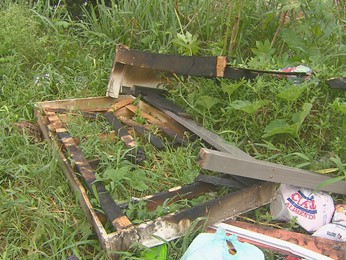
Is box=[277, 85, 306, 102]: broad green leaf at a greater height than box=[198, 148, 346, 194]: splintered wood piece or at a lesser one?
greater

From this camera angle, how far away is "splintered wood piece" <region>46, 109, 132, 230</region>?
2104mm

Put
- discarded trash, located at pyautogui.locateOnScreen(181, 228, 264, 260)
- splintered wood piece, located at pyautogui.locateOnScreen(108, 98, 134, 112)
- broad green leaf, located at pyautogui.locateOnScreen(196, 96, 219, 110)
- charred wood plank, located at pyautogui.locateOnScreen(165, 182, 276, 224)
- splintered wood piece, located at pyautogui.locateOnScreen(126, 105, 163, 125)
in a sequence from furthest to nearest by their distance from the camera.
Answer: splintered wood piece, located at pyautogui.locateOnScreen(108, 98, 134, 112)
splintered wood piece, located at pyautogui.locateOnScreen(126, 105, 163, 125)
broad green leaf, located at pyautogui.locateOnScreen(196, 96, 219, 110)
charred wood plank, located at pyautogui.locateOnScreen(165, 182, 276, 224)
discarded trash, located at pyautogui.locateOnScreen(181, 228, 264, 260)

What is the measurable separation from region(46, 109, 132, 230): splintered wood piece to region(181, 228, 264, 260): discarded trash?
1.07 feet

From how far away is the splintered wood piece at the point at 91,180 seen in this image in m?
2.10

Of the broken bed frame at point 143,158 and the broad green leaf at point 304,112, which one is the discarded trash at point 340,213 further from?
the broad green leaf at point 304,112

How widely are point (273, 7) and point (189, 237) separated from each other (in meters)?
2.24

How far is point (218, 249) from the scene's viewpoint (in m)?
1.90

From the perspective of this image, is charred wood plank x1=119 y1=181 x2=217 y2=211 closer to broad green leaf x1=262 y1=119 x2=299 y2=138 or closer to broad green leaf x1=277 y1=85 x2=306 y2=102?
broad green leaf x1=262 y1=119 x2=299 y2=138

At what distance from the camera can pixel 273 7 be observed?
3.61 metres

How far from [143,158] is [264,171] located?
0.78m

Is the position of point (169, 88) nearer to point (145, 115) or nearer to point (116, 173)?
point (145, 115)

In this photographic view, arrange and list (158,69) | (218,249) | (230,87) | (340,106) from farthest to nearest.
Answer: (158,69) < (230,87) < (340,106) < (218,249)

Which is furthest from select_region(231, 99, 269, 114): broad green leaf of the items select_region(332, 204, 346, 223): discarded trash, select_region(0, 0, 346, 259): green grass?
select_region(332, 204, 346, 223): discarded trash

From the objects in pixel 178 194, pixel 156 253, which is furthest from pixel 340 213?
pixel 156 253
